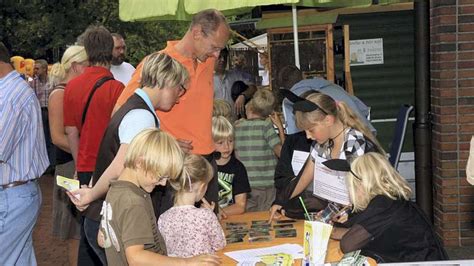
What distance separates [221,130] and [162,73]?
151 centimetres

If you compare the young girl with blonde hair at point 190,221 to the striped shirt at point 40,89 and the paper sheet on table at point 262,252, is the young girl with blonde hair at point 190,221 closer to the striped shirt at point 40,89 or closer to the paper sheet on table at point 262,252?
the paper sheet on table at point 262,252

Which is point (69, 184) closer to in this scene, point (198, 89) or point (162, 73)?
point (162, 73)

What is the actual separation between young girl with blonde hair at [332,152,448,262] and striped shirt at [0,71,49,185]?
6.65 ft

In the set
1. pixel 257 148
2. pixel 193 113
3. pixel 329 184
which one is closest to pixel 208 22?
pixel 193 113

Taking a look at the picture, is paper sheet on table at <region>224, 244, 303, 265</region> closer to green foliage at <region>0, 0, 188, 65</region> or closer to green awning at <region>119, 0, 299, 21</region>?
green awning at <region>119, 0, 299, 21</region>

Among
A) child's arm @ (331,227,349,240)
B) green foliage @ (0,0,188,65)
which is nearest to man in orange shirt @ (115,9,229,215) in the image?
child's arm @ (331,227,349,240)

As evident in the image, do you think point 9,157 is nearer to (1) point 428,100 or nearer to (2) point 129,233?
(2) point 129,233

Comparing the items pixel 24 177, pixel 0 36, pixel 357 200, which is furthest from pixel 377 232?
pixel 0 36

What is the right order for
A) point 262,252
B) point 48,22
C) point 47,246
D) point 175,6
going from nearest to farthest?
point 262,252 < point 175,6 < point 47,246 < point 48,22

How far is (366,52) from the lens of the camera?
29.4 feet

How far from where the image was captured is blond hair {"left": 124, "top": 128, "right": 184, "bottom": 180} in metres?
3.36

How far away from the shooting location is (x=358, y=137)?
4457 millimetres

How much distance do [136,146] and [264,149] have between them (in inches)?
113

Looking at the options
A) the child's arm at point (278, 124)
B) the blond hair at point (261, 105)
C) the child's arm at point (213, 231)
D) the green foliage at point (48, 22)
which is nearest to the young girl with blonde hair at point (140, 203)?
the child's arm at point (213, 231)
